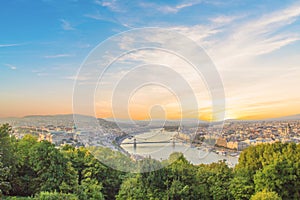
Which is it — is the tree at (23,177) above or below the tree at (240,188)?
above

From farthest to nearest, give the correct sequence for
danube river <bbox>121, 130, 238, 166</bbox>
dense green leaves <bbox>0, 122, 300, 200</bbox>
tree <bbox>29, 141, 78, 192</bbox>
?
tree <bbox>29, 141, 78, 192</bbox>, dense green leaves <bbox>0, 122, 300, 200</bbox>, danube river <bbox>121, 130, 238, 166</bbox>

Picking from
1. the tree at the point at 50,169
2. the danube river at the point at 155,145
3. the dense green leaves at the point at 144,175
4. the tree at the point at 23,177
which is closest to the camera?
the danube river at the point at 155,145

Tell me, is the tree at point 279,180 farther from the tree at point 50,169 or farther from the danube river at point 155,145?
A: the tree at point 50,169

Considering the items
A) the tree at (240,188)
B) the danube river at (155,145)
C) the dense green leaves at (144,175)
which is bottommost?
the tree at (240,188)

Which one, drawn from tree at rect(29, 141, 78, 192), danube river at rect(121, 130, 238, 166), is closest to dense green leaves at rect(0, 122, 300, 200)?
tree at rect(29, 141, 78, 192)

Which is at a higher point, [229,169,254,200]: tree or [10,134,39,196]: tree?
[10,134,39,196]: tree

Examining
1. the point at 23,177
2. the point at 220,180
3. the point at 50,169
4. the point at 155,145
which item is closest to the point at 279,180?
the point at 220,180

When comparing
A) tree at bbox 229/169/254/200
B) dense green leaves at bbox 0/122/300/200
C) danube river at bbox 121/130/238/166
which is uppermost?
danube river at bbox 121/130/238/166

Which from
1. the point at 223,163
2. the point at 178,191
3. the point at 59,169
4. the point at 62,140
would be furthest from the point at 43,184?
the point at 223,163

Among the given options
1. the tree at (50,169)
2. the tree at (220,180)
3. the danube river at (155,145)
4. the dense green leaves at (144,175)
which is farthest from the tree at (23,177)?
the tree at (220,180)

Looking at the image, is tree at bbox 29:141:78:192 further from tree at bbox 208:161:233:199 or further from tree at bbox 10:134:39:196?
tree at bbox 208:161:233:199

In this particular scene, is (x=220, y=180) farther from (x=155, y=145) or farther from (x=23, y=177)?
(x=23, y=177)
